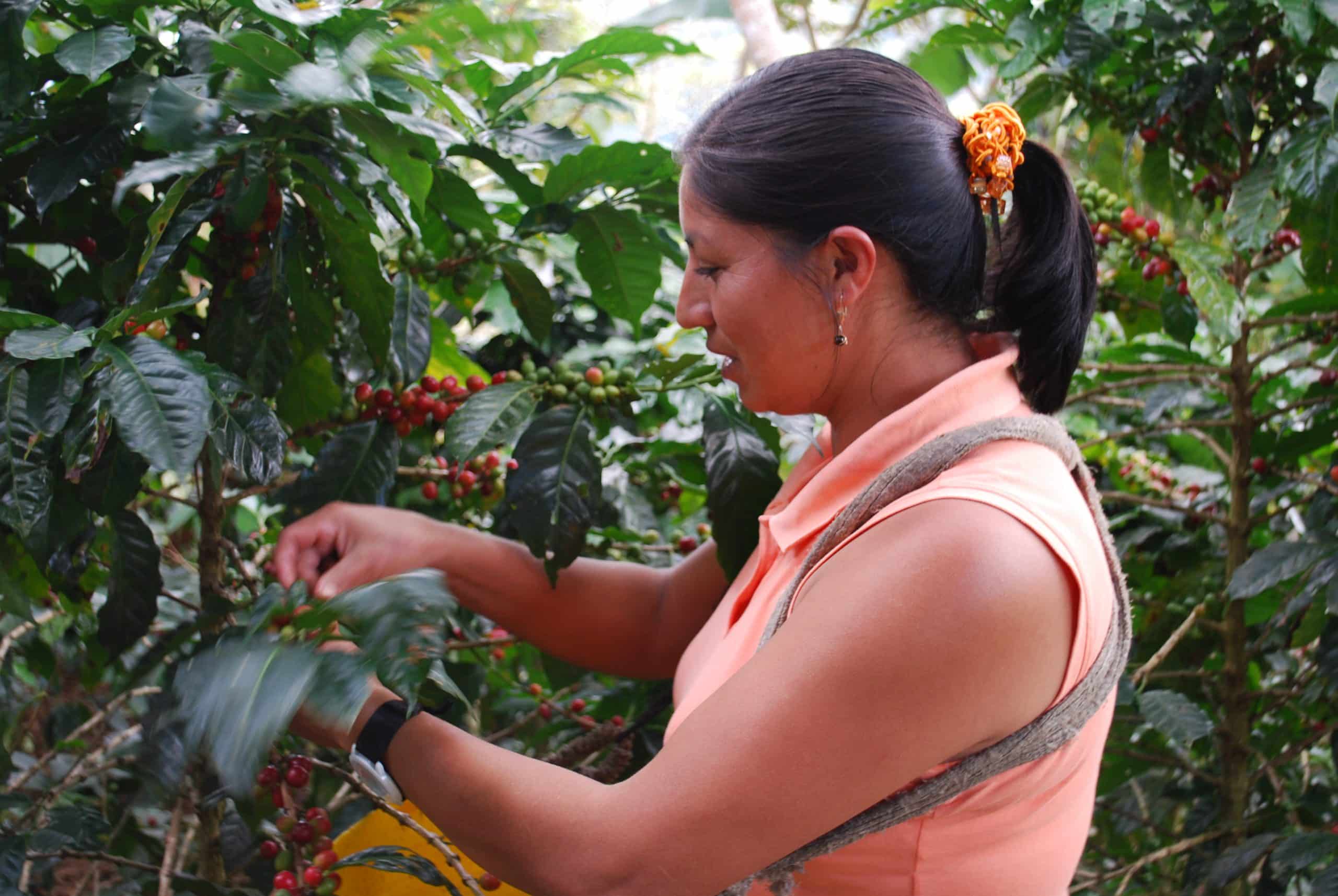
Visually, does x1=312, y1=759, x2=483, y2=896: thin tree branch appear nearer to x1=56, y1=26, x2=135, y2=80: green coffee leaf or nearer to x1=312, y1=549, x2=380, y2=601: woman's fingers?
x1=312, y1=549, x2=380, y2=601: woman's fingers

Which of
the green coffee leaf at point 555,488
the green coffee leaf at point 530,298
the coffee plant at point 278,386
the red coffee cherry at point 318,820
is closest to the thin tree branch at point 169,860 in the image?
the coffee plant at point 278,386

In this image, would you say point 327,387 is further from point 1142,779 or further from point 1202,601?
point 1142,779

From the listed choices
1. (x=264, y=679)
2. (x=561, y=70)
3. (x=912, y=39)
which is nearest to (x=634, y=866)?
(x=264, y=679)

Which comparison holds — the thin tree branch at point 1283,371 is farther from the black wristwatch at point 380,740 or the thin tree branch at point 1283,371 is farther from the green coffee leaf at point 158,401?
the green coffee leaf at point 158,401

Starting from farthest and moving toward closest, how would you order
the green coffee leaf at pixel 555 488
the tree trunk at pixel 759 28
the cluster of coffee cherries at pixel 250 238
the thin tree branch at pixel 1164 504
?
1. the tree trunk at pixel 759 28
2. the thin tree branch at pixel 1164 504
3. the green coffee leaf at pixel 555 488
4. the cluster of coffee cherries at pixel 250 238

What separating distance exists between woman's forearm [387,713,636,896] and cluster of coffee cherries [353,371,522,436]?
0.49 m

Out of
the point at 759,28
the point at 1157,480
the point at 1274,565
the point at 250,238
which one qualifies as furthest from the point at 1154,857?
the point at 759,28

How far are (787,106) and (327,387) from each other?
2.32 ft

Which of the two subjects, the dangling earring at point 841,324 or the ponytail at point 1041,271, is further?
the ponytail at point 1041,271

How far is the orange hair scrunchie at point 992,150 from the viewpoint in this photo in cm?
117

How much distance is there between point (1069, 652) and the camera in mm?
993

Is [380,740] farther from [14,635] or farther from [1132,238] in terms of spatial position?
[1132,238]

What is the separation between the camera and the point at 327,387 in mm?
1480

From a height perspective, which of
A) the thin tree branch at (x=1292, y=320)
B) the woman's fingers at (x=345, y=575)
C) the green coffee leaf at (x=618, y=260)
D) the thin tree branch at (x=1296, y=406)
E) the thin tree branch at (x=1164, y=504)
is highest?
the green coffee leaf at (x=618, y=260)
